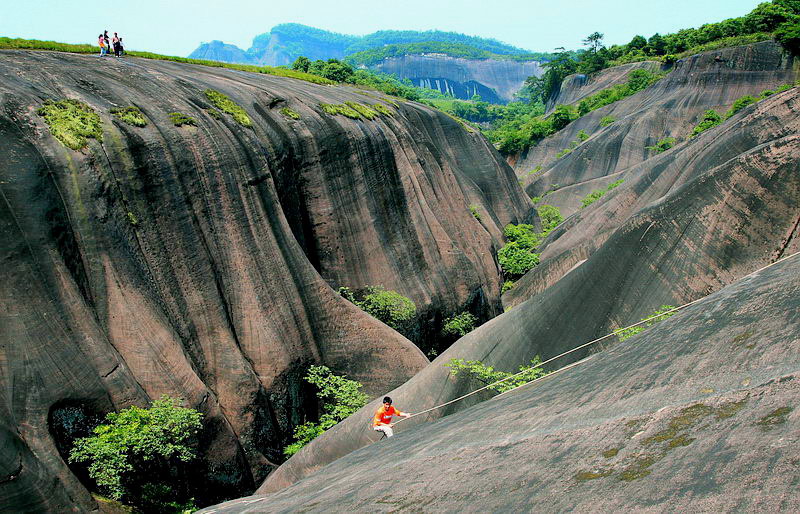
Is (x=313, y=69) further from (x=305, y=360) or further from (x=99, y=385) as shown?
(x=99, y=385)

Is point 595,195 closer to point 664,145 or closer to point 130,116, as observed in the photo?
point 664,145

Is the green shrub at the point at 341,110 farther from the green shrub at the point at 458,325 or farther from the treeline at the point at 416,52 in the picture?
the treeline at the point at 416,52

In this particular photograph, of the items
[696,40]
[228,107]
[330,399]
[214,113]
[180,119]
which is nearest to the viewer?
[180,119]

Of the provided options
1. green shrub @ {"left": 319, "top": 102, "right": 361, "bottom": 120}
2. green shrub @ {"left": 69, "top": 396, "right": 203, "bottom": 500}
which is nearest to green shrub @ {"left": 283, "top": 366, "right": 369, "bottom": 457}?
green shrub @ {"left": 69, "top": 396, "right": 203, "bottom": 500}

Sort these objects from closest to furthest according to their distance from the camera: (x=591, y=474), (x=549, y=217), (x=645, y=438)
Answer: (x=591, y=474), (x=645, y=438), (x=549, y=217)

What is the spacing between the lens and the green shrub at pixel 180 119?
14755mm

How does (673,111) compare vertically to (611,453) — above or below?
above

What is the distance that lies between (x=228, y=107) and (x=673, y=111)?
4294 centimetres

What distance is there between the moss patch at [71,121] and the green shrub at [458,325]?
43.7ft

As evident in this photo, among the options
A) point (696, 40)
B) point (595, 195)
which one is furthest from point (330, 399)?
point (696, 40)

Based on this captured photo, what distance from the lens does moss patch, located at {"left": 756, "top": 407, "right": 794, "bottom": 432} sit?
4.09 m

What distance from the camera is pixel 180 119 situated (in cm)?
1488

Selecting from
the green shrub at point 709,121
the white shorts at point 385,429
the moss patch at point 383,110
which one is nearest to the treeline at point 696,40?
the green shrub at point 709,121

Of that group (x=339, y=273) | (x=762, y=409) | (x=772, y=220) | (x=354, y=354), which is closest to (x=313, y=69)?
(x=339, y=273)
